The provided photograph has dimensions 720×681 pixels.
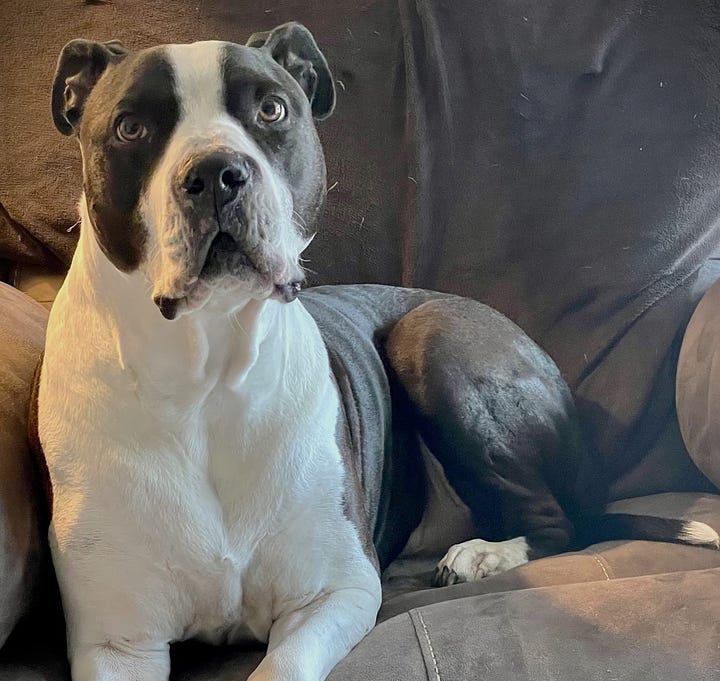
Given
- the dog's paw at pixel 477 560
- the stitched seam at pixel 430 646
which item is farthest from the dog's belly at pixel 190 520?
the dog's paw at pixel 477 560

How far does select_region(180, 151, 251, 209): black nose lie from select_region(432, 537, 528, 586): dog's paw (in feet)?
2.97

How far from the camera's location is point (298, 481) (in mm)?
1584

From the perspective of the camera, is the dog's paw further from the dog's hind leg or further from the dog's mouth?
the dog's mouth

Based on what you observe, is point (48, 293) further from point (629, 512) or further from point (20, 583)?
point (629, 512)

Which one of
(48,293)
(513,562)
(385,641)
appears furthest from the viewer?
(48,293)

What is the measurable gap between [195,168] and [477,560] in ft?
3.26

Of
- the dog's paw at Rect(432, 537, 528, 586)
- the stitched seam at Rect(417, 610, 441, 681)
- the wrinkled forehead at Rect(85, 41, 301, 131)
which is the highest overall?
the wrinkled forehead at Rect(85, 41, 301, 131)

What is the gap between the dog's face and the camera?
4.39ft

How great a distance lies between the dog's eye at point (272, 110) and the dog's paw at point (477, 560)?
92cm

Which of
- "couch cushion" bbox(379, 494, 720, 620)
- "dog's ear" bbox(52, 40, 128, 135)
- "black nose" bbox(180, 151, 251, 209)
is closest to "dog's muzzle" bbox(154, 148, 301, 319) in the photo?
"black nose" bbox(180, 151, 251, 209)

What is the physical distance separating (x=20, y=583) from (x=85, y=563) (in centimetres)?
10

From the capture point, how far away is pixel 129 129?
142 cm

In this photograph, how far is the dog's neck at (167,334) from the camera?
1.46m

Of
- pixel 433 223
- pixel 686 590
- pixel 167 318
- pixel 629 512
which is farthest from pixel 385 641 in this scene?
pixel 433 223
